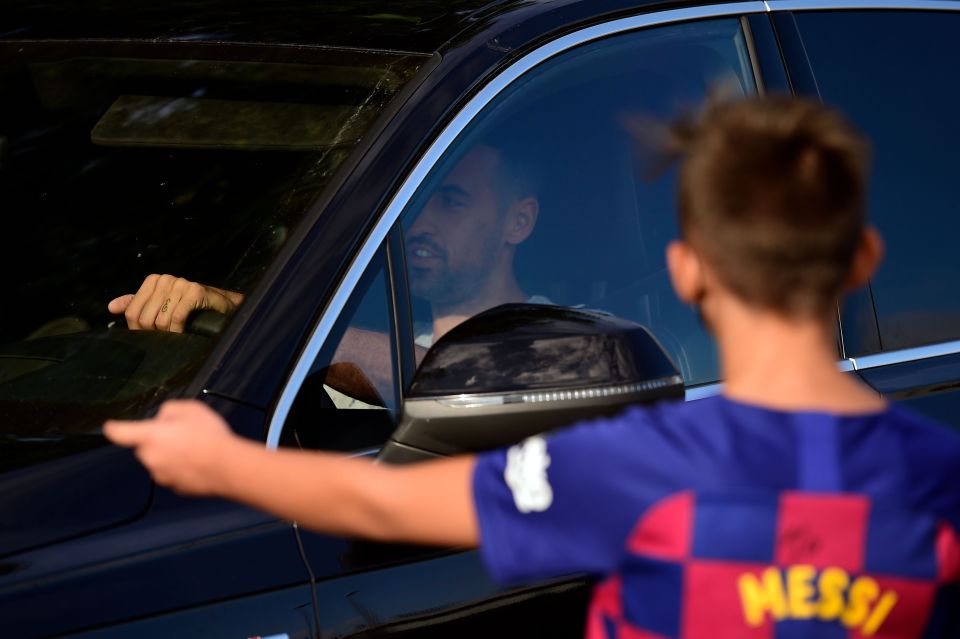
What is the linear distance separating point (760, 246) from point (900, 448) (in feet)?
0.81

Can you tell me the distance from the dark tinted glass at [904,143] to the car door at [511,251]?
0.56 feet

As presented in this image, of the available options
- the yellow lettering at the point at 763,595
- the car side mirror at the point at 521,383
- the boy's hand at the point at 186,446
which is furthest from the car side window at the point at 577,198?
the yellow lettering at the point at 763,595

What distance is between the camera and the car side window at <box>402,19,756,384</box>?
7.79ft

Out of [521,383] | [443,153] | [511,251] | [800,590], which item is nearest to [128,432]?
[521,383]

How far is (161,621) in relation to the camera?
1.88 m

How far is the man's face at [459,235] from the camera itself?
229 cm

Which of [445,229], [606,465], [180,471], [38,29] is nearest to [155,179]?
[38,29]

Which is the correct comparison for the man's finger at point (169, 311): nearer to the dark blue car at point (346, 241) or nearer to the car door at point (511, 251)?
the dark blue car at point (346, 241)

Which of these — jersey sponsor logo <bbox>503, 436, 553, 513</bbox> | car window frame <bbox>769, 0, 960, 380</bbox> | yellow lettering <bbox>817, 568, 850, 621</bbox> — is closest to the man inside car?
car window frame <bbox>769, 0, 960, 380</bbox>

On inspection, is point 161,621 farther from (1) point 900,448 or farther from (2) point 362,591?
(1) point 900,448

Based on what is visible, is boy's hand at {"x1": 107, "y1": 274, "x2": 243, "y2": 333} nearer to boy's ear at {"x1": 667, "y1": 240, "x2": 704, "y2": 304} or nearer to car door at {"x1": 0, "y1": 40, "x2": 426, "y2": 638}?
car door at {"x1": 0, "y1": 40, "x2": 426, "y2": 638}

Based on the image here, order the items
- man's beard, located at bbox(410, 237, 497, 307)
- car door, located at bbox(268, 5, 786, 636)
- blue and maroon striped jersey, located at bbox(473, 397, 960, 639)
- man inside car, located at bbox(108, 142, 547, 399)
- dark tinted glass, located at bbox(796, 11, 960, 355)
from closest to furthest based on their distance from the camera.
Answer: blue and maroon striped jersey, located at bbox(473, 397, 960, 639) → car door, located at bbox(268, 5, 786, 636) → man inside car, located at bbox(108, 142, 547, 399) → man's beard, located at bbox(410, 237, 497, 307) → dark tinted glass, located at bbox(796, 11, 960, 355)

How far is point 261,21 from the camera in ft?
8.72

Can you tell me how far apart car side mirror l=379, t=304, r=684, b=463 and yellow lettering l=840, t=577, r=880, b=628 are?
0.64 meters
